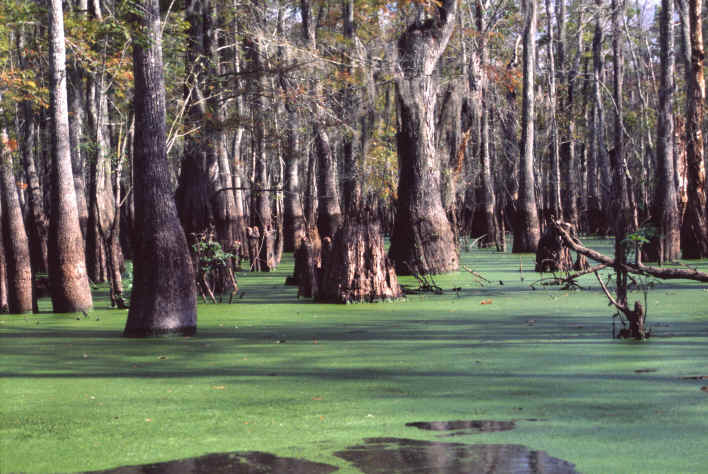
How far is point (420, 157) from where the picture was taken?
16438 mm

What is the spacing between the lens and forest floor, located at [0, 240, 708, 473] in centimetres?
425

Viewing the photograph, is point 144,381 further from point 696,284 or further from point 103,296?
point 696,284

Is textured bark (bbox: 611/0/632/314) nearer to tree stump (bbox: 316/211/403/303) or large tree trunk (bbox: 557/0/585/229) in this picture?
tree stump (bbox: 316/211/403/303)

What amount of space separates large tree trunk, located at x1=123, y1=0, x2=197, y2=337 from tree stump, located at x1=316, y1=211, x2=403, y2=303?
3.15 metres

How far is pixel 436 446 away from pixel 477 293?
8.23 m

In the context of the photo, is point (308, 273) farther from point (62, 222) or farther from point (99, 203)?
point (99, 203)

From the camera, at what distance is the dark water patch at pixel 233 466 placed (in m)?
3.90

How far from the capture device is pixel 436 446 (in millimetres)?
4285

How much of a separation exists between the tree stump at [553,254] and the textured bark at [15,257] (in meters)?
7.69

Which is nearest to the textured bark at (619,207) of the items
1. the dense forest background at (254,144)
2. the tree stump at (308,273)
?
the dense forest background at (254,144)

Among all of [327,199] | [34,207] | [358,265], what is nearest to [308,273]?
[358,265]

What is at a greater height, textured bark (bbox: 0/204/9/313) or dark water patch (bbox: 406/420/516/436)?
textured bark (bbox: 0/204/9/313)

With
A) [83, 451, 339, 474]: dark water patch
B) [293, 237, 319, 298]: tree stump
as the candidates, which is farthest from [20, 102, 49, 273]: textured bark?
[83, 451, 339, 474]: dark water patch

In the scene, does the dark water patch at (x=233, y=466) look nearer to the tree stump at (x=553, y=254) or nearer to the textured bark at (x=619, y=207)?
the textured bark at (x=619, y=207)
